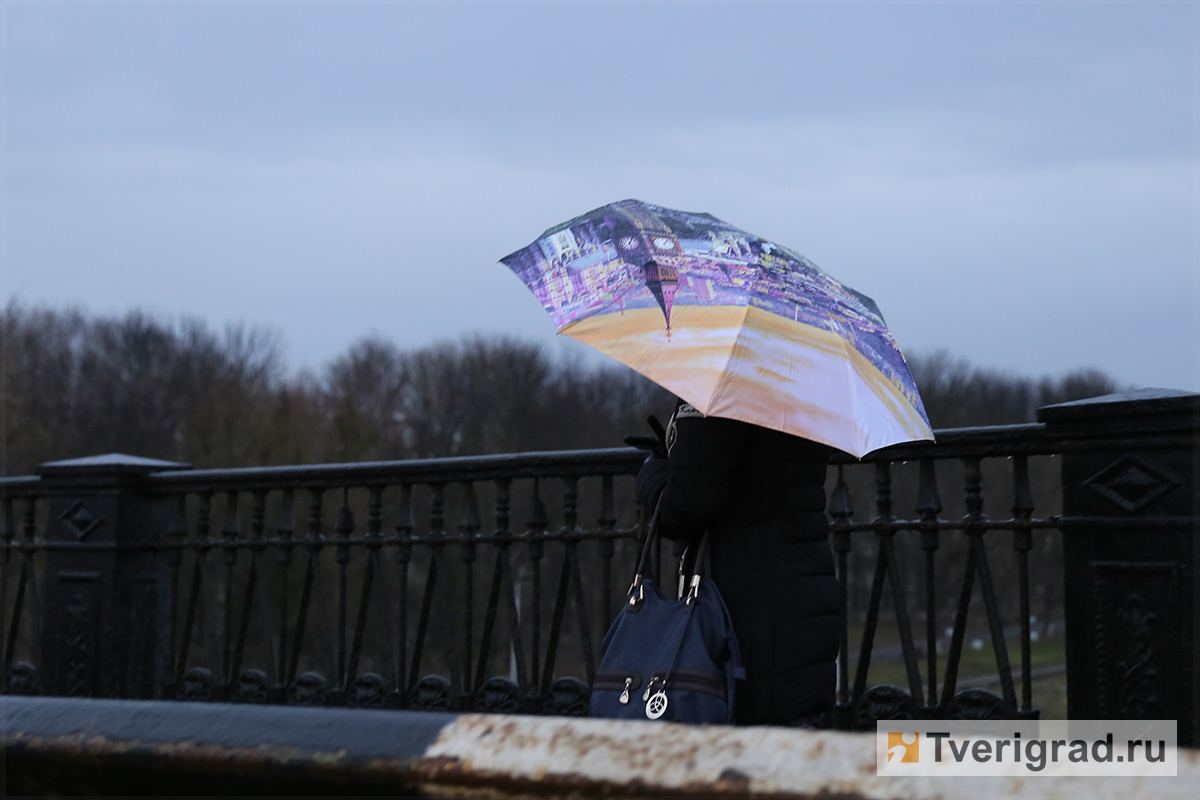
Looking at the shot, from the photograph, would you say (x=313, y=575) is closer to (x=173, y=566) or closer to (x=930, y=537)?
(x=173, y=566)

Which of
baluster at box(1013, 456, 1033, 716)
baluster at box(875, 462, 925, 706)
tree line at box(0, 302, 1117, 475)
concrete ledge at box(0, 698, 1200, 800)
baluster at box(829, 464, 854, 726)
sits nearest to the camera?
concrete ledge at box(0, 698, 1200, 800)

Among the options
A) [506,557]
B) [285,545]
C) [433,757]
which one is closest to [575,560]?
[506,557]

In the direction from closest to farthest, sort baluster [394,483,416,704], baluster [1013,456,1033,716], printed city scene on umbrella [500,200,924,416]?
printed city scene on umbrella [500,200,924,416] < baluster [1013,456,1033,716] < baluster [394,483,416,704]

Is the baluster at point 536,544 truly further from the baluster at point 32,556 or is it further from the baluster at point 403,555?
the baluster at point 32,556

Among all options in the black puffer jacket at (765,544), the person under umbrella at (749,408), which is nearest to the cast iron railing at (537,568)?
the person under umbrella at (749,408)

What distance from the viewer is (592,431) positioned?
5591cm

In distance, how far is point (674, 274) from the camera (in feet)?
9.78

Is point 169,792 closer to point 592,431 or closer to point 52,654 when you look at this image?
point 52,654

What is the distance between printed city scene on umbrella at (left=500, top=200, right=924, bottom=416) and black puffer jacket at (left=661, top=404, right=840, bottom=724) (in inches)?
12.4

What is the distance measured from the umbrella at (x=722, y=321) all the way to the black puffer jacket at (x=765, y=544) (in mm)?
181

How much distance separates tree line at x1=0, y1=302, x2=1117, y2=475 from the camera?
4062 centimetres

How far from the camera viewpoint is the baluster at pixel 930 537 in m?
4.29

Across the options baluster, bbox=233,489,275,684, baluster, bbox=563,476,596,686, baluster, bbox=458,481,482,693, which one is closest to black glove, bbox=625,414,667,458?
baluster, bbox=563,476,596,686

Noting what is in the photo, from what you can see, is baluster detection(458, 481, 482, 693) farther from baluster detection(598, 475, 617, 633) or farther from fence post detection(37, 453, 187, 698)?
fence post detection(37, 453, 187, 698)
